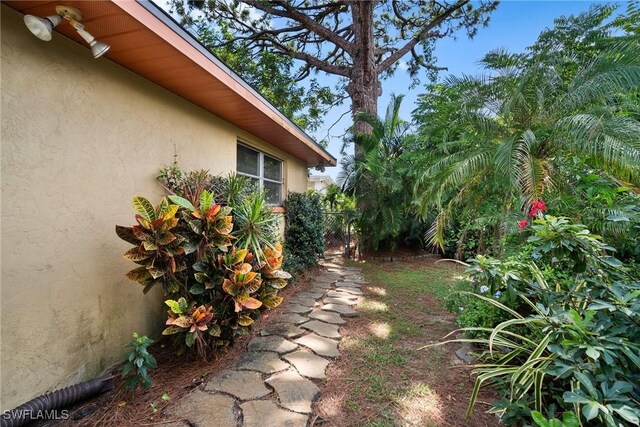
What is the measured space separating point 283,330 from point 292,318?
40 centimetres

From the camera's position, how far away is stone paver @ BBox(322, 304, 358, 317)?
3984 millimetres

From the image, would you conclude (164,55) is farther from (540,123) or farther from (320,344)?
(540,123)

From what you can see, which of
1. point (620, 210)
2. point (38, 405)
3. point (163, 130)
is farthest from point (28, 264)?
point (620, 210)

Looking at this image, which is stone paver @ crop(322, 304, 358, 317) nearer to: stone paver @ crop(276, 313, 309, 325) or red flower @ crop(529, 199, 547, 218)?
stone paver @ crop(276, 313, 309, 325)

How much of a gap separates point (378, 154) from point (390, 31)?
7880 millimetres

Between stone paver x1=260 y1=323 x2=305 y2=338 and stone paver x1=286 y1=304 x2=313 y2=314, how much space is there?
46 cm

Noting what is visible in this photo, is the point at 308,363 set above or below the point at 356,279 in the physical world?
below

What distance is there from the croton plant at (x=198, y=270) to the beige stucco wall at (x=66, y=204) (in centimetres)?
39

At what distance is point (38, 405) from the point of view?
1.96 m

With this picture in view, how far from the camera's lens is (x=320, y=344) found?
3.11m

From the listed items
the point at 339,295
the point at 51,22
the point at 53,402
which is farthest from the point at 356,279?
the point at 51,22

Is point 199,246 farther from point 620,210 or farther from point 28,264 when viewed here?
point 620,210

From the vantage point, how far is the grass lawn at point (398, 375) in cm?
204

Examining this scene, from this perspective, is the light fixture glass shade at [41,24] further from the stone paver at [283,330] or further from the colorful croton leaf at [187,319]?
the stone paver at [283,330]
